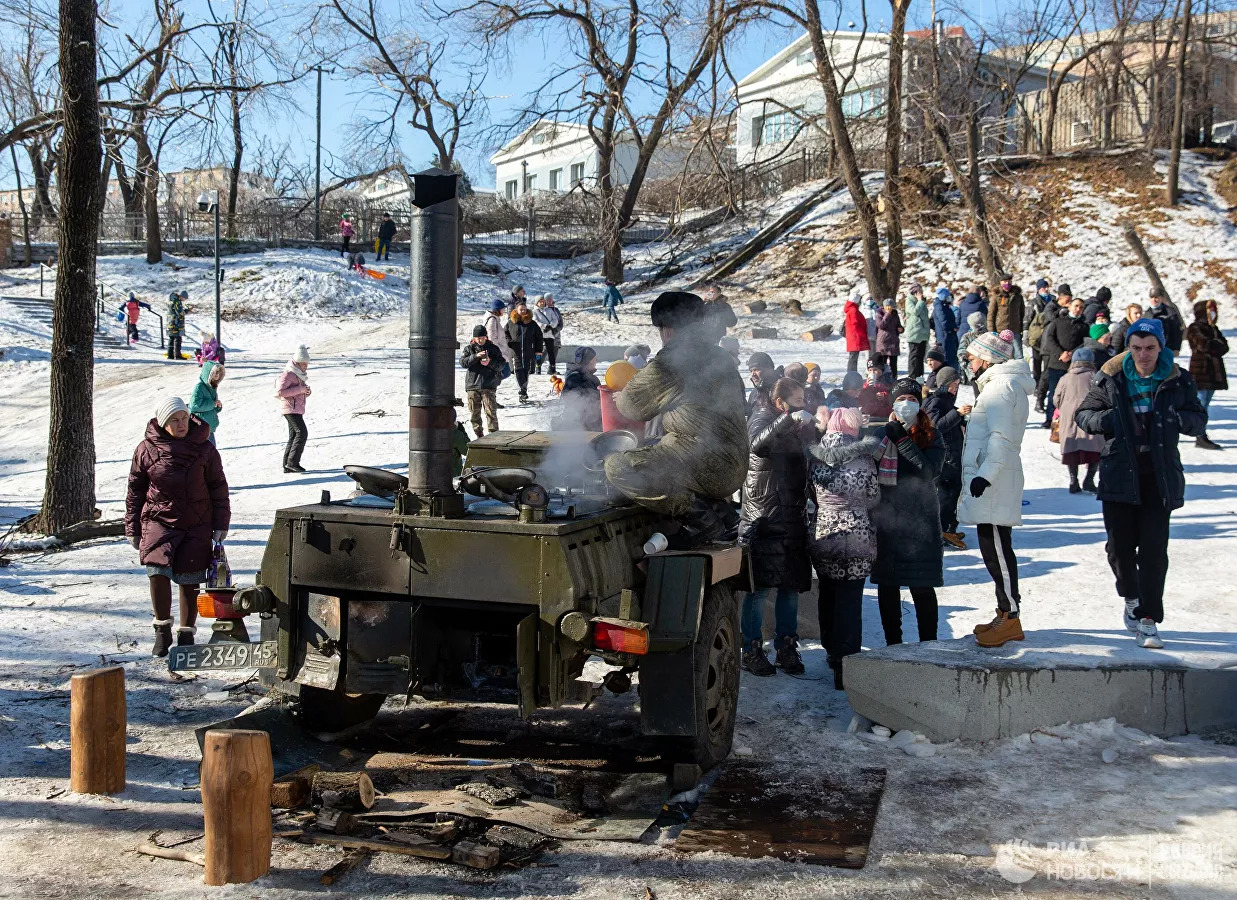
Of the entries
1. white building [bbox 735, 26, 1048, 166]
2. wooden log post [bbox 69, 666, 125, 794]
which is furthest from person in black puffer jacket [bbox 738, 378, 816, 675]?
white building [bbox 735, 26, 1048, 166]

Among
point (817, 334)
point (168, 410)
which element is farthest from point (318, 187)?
point (168, 410)

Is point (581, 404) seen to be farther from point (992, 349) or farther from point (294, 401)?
point (294, 401)

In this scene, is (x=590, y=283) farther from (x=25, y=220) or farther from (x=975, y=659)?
(x=975, y=659)

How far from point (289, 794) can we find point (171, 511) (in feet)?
9.55

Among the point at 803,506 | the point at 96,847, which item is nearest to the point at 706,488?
the point at 803,506

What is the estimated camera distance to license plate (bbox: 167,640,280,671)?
561 centimetres

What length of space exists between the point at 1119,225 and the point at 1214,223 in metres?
2.22

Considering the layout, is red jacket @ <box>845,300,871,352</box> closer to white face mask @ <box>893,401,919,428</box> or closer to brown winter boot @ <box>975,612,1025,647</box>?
white face mask @ <box>893,401,919,428</box>

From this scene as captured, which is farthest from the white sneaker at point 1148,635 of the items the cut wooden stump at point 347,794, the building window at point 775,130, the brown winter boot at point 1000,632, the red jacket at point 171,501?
the building window at point 775,130

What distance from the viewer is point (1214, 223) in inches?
1182

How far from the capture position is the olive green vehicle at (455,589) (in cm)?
516

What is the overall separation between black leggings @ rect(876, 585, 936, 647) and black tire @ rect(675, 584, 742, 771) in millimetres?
1461

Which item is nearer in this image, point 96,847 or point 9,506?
point 96,847

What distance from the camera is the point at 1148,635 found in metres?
7.01
